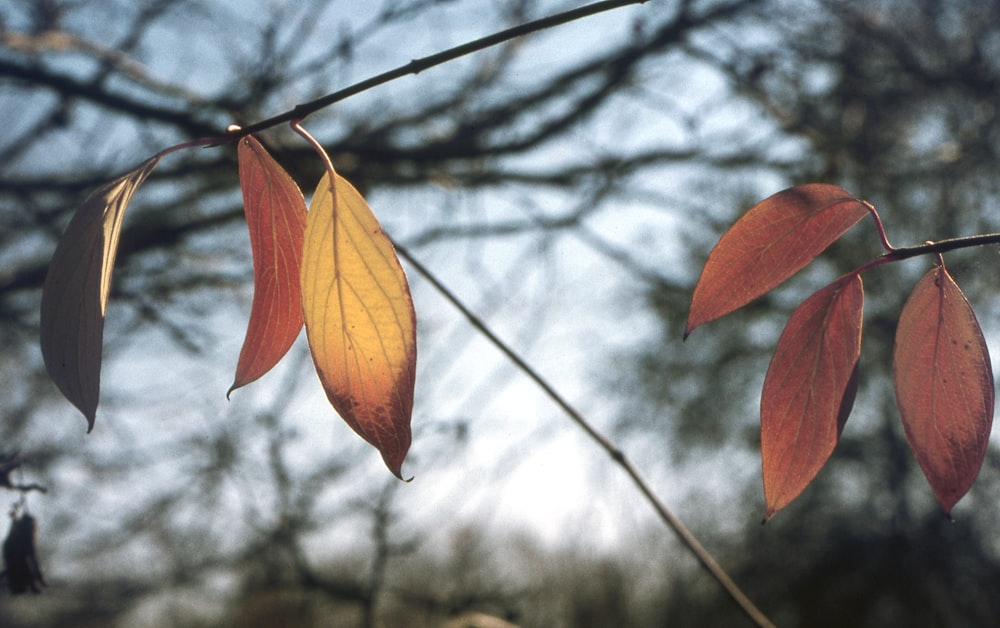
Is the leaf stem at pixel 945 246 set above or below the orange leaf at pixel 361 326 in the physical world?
below

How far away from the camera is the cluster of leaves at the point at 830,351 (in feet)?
0.81

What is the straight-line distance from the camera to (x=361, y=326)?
0.24 metres

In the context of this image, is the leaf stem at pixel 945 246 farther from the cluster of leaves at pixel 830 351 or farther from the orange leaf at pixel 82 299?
the orange leaf at pixel 82 299

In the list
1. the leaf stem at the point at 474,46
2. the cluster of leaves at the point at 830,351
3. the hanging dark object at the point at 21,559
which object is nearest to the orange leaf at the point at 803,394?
the cluster of leaves at the point at 830,351

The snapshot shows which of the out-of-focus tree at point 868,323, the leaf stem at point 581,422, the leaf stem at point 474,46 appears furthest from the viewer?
the out-of-focus tree at point 868,323

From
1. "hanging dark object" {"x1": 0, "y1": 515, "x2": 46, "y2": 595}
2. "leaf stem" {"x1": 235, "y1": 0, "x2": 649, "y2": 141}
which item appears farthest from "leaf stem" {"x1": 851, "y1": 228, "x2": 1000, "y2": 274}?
"hanging dark object" {"x1": 0, "y1": 515, "x2": 46, "y2": 595}

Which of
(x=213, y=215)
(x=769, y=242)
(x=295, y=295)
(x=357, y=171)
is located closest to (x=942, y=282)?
(x=769, y=242)

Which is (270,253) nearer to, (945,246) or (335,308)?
(335,308)

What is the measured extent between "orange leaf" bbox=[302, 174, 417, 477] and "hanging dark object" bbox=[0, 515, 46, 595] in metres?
0.28

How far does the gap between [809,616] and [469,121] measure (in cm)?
313

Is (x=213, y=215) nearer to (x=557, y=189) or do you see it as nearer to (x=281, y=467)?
(x=281, y=467)

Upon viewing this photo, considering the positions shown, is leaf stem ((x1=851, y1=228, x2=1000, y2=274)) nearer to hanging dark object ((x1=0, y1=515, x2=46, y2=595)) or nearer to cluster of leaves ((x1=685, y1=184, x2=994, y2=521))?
cluster of leaves ((x1=685, y1=184, x2=994, y2=521))

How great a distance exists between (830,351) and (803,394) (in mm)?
17

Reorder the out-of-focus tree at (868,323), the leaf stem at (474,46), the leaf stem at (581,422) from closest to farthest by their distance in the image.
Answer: the leaf stem at (474,46), the leaf stem at (581,422), the out-of-focus tree at (868,323)
